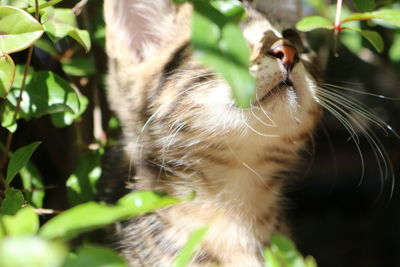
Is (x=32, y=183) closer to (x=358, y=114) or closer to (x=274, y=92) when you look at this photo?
(x=274, y=92)

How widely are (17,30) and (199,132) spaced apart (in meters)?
0.66

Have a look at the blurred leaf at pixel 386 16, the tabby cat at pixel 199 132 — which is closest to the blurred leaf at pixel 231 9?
the blurred leaf at pixel 386 16

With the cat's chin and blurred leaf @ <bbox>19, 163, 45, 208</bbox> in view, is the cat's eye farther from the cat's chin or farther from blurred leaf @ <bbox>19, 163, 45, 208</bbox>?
blurred leaf @ <bbox>19, 163, 45, 208</bbox>

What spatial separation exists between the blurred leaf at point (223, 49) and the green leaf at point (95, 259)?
0.99 ft

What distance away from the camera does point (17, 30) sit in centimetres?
123

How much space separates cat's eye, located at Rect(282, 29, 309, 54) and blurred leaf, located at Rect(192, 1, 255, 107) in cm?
93

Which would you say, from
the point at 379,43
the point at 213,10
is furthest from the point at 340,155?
the point at 213,10

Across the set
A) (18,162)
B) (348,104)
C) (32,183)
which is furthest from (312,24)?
(32,183)

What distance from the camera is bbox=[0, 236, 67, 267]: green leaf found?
2.23ft

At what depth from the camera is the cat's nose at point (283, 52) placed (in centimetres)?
154

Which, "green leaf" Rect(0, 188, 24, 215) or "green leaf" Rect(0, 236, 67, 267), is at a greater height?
"green leaf" Rect(0, 236, 67, 267)

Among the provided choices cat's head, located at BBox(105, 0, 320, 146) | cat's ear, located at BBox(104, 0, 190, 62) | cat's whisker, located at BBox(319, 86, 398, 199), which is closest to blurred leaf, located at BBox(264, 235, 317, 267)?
cat's head, located at BBox(105, 0, 320, 146)

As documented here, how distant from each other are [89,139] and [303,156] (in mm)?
830

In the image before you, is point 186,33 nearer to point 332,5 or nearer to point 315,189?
point 332,5
